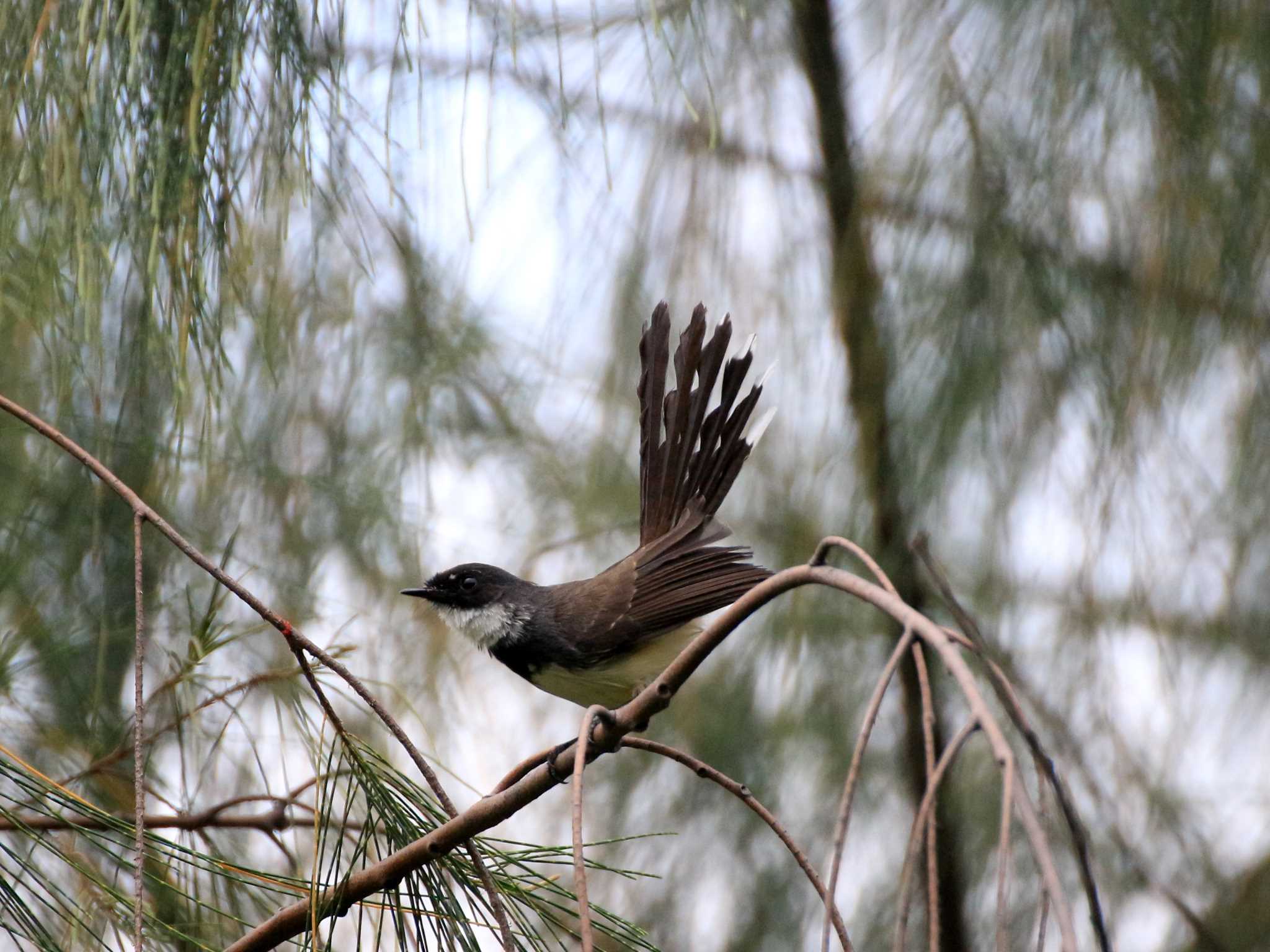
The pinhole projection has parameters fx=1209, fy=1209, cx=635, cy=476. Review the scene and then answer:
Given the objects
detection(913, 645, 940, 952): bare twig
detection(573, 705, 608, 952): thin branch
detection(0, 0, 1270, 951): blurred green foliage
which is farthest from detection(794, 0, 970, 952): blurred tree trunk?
detection(913, 645, 940, 952): bare twig

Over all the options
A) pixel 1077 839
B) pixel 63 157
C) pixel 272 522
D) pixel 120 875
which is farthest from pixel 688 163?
pixel 1077 839

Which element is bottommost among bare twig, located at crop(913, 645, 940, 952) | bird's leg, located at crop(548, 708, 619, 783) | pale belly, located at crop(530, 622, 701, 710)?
pale belly, located at crop(530, 622, 701, 710)

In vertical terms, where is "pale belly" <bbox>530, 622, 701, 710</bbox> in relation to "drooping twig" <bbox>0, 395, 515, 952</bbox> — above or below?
below

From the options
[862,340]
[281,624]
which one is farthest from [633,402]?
[281,624]

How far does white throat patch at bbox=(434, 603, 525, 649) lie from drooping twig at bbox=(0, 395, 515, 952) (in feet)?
3.95

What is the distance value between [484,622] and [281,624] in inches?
54.5

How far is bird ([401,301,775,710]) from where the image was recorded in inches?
98.7

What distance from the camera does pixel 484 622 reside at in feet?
9.23

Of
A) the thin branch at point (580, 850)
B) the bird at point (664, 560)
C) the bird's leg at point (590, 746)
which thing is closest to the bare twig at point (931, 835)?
the thin branch at point (580, 850)

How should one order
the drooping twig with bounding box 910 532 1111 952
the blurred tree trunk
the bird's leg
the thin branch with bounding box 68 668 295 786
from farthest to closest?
the blurred tree trunk → the thin branch with bounding box 68 668 295 786 → the bird's leg → the drooping twig with bounding box 910 532 1111 952

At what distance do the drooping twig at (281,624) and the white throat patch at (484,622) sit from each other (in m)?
1.20

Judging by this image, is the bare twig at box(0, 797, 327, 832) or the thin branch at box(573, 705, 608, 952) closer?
the thin branch at box(573, 705, 608, 952)

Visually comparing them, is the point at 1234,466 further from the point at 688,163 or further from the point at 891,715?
the point at 688,163

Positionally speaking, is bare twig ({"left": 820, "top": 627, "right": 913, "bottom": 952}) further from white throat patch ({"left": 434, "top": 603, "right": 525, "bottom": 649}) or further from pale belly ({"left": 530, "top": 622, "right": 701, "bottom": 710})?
white throat patch ({"left": 434, "top": 603, "right": 525, "bottom": 649})
